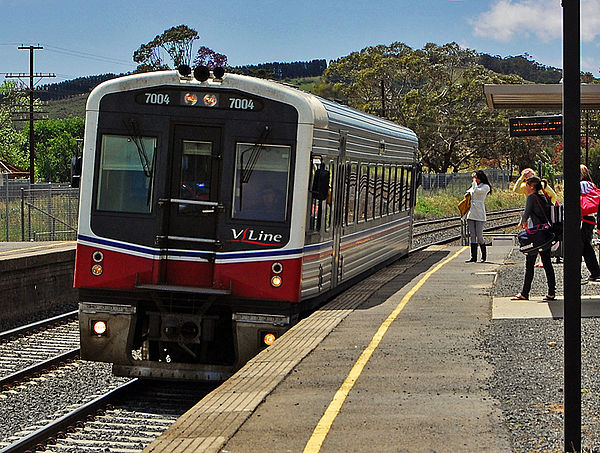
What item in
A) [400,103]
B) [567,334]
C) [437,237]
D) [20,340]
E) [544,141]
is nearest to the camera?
[567,334]

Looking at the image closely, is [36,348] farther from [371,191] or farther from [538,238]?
[538,238]

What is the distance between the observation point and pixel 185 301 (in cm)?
1018

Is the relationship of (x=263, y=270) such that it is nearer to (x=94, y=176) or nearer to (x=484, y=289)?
(x=94, y=176)

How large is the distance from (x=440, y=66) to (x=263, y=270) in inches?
2569

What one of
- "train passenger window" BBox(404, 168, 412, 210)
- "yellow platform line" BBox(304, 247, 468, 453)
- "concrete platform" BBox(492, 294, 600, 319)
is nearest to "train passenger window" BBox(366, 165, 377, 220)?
"yellow platform line" BBox(304, 247, 468, 453)

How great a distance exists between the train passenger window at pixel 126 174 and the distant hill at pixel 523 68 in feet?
545

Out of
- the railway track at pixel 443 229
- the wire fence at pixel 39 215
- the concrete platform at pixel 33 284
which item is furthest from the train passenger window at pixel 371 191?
the wire fence at pixel 39 215

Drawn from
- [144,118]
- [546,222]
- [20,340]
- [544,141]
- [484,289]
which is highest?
→ [544,141]

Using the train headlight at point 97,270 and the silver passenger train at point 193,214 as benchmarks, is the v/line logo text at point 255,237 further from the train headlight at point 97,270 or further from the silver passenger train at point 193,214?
the train headlight at point 97,270

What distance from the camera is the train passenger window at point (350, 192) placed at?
12953 mm

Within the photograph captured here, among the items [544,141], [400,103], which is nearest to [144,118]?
[400,103]

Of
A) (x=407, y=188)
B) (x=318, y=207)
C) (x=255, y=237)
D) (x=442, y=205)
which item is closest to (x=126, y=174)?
(x=255, y=237)

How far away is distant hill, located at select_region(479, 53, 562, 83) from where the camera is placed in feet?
580

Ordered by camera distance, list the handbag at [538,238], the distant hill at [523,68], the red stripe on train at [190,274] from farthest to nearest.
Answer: the distant hill at [523,68], the handbag at [538,238], the red stripe on train at [190,274]
